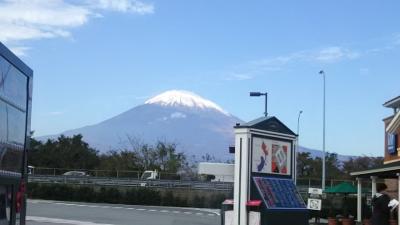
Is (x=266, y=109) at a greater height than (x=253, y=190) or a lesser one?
greater

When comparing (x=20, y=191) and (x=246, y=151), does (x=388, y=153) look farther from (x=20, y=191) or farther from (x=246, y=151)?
(x=20, y=191)

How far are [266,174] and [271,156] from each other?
1.49 ft

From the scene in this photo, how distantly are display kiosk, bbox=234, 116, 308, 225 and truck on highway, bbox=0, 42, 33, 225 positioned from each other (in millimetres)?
6861

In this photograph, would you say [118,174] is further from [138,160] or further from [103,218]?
[103,218]

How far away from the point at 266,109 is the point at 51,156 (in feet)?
181

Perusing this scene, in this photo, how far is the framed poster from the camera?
1434 centimetres

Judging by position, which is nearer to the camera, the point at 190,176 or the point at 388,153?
the point at 388,153

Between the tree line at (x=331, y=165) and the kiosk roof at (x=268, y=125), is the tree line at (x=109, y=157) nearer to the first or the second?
the tree line at (x=331, y=165)

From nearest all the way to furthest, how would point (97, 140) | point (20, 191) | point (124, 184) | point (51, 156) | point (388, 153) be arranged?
1. point (20, 191)
2. point (388, 153)
3. point (124, 184)
4. point (51, 156)
5. point (97, 140)

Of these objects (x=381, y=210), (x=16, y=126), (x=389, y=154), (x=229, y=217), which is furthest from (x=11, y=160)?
(x=389, y=154)

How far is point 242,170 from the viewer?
46.2ft

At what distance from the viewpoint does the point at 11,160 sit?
7.11 meters

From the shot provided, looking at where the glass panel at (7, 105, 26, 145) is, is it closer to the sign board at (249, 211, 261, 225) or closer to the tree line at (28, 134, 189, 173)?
the sign board at (249, 211, 261, 225)

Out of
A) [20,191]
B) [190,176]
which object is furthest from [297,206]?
[190,176]
